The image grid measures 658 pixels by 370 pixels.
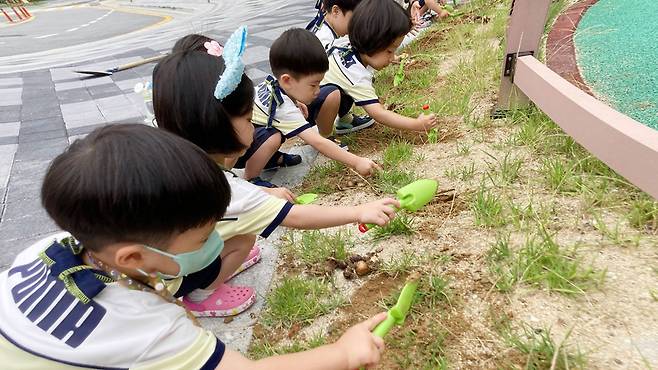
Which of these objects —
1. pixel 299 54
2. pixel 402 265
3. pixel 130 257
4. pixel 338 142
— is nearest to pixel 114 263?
pixel 130 257

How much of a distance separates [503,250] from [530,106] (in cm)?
118

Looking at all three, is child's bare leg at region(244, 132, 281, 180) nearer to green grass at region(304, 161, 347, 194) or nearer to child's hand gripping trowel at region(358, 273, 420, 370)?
green grass at region(304, 161, 347, 194)

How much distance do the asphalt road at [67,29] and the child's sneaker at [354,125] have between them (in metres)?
7.70

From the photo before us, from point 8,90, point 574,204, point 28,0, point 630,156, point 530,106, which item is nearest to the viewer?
point 630,156

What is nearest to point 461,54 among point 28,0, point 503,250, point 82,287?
point 503,250

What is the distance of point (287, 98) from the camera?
2.32 meters

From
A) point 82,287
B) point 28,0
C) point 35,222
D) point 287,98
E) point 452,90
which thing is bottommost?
point 28,0

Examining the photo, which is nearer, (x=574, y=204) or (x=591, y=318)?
(x=591, y=318)

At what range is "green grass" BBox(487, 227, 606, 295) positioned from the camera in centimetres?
134

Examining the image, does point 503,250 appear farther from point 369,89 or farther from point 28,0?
point 28,0

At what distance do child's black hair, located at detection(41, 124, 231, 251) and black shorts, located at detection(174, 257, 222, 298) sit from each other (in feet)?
1.83

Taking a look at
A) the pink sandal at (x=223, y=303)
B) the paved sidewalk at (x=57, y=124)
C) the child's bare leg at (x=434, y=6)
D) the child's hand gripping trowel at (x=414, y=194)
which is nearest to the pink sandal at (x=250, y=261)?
the paved sidewalk at (x=57, y=124)

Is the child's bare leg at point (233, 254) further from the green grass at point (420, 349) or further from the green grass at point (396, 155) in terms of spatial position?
the green grass at point (396, 155)

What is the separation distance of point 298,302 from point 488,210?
2.57 feet
